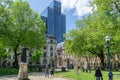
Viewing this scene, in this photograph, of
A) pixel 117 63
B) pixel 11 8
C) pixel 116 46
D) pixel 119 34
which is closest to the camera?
pixel 119 34

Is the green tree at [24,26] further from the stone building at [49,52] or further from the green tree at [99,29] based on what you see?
the stone building at [49,52]

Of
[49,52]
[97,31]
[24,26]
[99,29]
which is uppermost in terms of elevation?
[24,26]

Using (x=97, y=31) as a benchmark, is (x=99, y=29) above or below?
below

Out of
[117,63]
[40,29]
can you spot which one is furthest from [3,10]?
[117,63]

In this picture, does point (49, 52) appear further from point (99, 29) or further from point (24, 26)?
point (99, 29)

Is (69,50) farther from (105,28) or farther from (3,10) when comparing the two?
(105,28)

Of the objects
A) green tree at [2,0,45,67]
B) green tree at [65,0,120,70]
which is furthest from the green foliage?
green tree at [2,0,45,67]

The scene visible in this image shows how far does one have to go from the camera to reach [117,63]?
85.3m

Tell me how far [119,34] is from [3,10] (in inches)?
984

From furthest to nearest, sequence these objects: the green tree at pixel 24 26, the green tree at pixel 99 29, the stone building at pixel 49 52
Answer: the stone building at pixel 49 52
the green tree at pixel 24 26
the green tree at pixel 99 29

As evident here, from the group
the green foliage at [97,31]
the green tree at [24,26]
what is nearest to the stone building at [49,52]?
the green foliage at [97,31]

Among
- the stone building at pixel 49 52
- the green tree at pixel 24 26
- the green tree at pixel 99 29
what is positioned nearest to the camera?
the green tree at pixel 99 29

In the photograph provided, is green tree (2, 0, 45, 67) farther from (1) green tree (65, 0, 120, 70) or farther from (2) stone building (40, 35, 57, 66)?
(2) stone building (40, 35, 57, 66)

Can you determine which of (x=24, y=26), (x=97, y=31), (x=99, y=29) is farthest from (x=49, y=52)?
(x=99, y=29)
